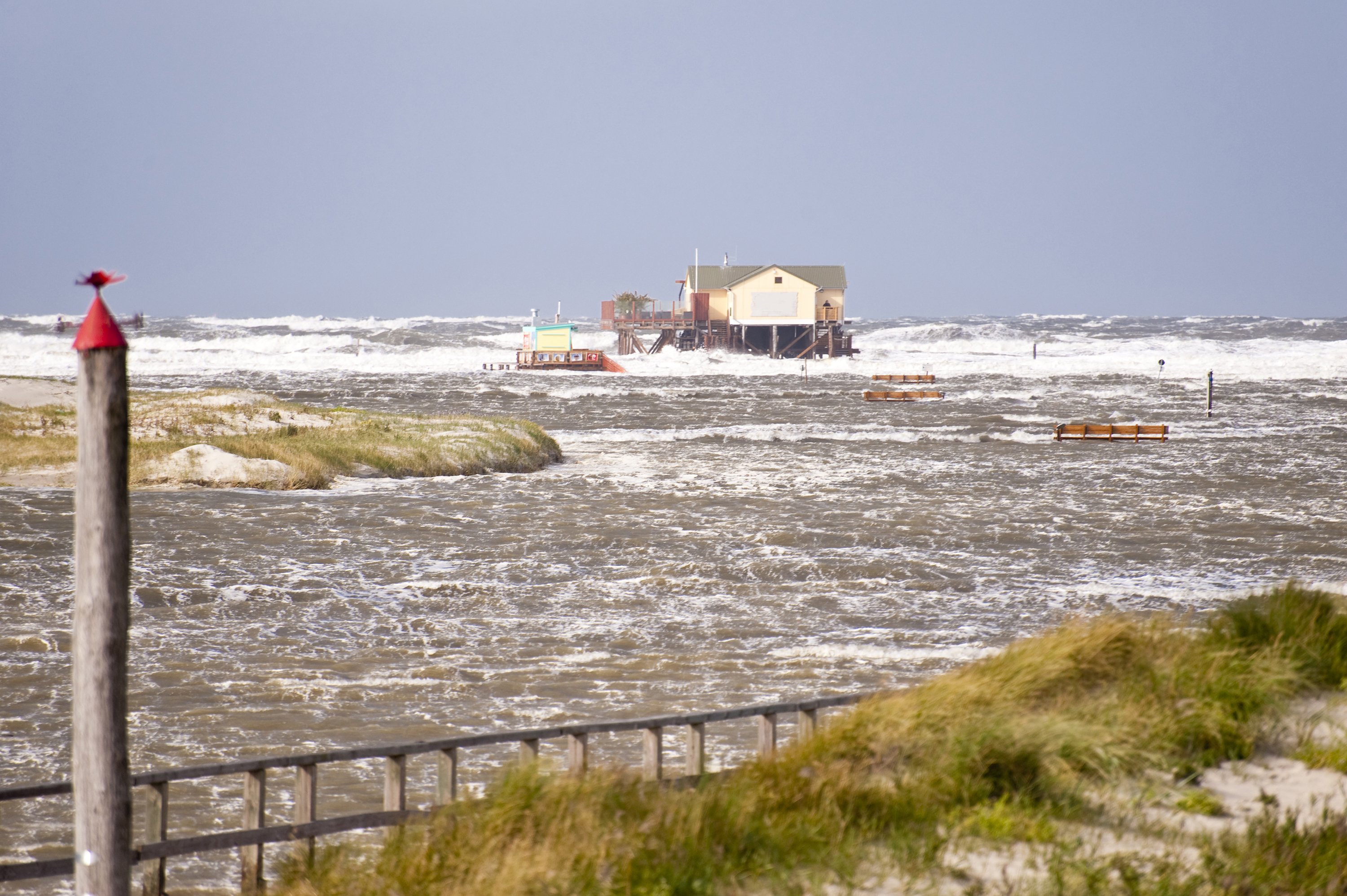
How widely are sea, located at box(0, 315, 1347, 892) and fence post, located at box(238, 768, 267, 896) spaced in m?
1.00

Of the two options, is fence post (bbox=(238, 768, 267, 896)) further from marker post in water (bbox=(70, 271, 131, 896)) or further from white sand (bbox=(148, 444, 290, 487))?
white sand (bbox=(148, 444, 290, 487))

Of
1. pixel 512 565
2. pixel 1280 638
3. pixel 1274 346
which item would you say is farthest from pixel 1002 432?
pixel 1274 346

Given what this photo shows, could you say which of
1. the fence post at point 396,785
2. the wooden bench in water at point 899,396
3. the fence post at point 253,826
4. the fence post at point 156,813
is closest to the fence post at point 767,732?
the fence post at point 396,785

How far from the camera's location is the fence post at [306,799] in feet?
18.2

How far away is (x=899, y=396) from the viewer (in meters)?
54.1

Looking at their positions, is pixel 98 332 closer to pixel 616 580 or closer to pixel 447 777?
pixel 447 777

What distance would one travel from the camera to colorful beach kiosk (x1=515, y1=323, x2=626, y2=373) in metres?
78.4

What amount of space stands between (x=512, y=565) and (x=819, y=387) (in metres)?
48.1

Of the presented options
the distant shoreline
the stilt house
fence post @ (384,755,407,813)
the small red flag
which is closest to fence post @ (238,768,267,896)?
fence post @ (384,755,407,813)

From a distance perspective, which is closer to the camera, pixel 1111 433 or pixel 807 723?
pixel 807 723

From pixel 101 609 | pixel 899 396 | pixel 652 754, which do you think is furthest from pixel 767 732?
pixel 899 396

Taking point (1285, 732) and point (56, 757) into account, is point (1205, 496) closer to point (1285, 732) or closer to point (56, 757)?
point (1285, 732)

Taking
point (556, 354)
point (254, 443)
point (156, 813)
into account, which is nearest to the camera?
point (156, 813)

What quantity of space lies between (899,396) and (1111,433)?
63.3ft
